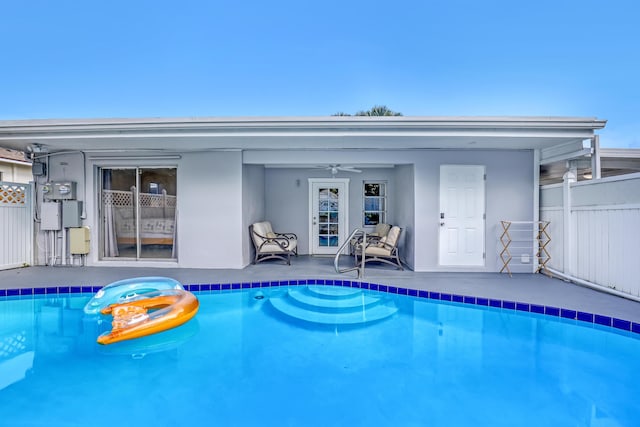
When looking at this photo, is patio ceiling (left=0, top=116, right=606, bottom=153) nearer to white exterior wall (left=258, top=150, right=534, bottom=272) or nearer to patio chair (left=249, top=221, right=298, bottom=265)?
white exterior wall (left=258, top=150, right=534, bottom=272)

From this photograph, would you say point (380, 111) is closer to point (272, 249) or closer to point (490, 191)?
point (490, 191)

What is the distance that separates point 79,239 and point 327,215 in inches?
220

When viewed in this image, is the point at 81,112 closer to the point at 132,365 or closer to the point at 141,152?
the point at 141,152

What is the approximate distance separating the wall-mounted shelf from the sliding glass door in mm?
6602

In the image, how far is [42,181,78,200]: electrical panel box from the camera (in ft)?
22.1

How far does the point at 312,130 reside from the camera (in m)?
5.22

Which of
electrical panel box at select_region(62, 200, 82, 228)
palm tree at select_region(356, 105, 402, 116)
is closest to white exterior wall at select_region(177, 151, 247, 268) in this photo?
electrical panel box at select_region(62, 200, 82, 228)

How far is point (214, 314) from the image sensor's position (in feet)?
14.8

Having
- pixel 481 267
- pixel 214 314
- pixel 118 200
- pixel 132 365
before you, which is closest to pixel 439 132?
pixel 481 267

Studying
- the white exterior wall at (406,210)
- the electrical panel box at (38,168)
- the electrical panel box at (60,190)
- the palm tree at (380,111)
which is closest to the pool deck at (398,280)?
the white exterior wall at (406,210)

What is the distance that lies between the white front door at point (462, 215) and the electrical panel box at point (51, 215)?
764 centimetres

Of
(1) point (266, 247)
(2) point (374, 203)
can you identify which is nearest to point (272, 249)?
(1) point (266, 247)

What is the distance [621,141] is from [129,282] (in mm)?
32636

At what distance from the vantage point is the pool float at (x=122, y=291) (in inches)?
166
